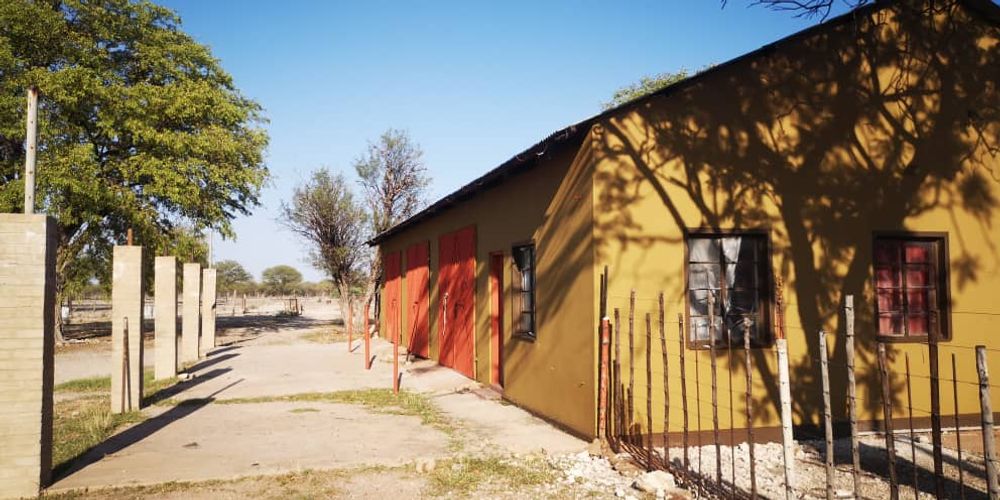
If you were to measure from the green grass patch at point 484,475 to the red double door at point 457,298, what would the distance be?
503cm

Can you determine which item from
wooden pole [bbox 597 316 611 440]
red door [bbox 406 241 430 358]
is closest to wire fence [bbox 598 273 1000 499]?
wooden pole [bbox 597 316 611 440]

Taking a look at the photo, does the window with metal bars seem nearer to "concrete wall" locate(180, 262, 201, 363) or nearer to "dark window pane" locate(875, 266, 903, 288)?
"dark window pane" locate(875, 266, 903, 288)

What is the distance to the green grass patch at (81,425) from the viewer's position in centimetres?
668

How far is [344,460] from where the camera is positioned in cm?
638

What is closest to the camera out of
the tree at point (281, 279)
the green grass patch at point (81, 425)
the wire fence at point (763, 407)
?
the wire fence at point (763, 407)

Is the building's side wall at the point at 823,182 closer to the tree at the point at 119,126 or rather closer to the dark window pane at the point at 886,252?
the dark window pane at the point at 886,252

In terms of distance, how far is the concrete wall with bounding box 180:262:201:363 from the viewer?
1536 centimetres

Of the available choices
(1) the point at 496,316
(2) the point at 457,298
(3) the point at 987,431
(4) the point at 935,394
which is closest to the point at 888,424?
(4) the point at 935,394

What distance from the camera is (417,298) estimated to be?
53.6ft

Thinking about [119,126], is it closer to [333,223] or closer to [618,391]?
[333,223]

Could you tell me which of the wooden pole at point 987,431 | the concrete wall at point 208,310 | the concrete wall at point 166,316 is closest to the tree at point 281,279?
the concrete wall at point 208,310

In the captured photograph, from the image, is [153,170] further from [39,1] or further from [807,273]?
[807,273]

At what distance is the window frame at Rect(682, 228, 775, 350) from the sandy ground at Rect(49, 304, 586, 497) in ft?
6.06

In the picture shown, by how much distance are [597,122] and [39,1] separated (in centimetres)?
2113
